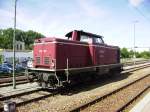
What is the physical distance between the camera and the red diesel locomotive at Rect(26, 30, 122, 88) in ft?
48.4

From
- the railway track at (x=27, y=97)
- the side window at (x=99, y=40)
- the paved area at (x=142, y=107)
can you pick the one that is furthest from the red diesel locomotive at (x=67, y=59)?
the paved area at (x=142, y=107)

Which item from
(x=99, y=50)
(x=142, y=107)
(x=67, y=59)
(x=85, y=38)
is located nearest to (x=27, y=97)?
(x=67, y=59)

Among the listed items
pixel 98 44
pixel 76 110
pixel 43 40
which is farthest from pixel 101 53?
pixel 76 110

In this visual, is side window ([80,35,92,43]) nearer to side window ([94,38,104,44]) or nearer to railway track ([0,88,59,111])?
side window ([94,38,104,44])

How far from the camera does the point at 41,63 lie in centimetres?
1574

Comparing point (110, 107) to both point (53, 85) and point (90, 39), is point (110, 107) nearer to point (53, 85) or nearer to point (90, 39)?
point (53, 85)

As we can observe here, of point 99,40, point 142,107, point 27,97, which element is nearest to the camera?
point 142,107

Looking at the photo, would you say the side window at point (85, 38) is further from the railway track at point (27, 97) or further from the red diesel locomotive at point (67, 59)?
the railway track at point (27, 97)

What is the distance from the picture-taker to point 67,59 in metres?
15.2

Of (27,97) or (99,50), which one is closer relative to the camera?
(27,97)

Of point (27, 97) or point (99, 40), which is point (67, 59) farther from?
point (99, 40)

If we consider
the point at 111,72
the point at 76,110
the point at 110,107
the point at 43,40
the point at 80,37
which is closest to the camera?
the point at 76,110

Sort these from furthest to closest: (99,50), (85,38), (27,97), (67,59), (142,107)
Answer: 1. (99,50)
2. (85,38)
3. (67,59)
4. (27,97)
5. (142,107)

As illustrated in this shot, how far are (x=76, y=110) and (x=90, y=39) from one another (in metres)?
8.52
